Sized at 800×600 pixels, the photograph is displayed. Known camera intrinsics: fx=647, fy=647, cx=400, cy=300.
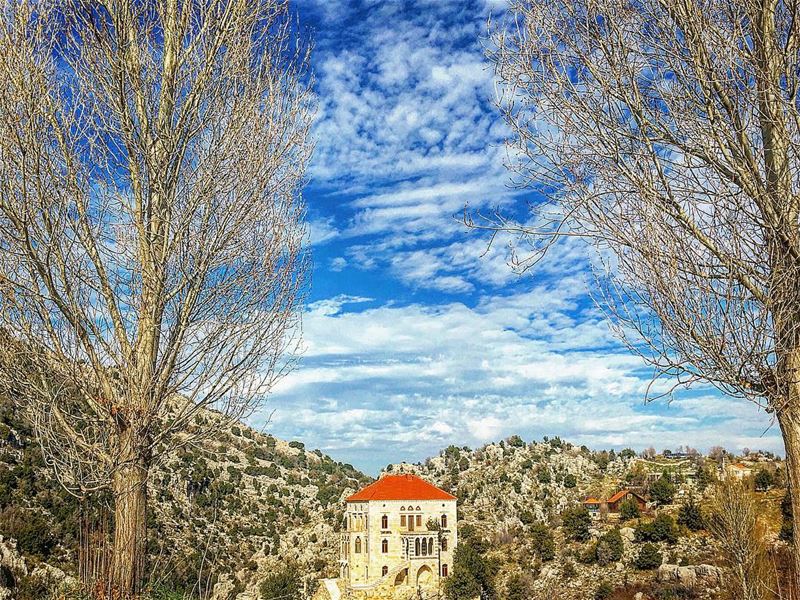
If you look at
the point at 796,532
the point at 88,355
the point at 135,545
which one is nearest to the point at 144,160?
the point at 88,355

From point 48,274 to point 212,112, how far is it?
2.13 metres

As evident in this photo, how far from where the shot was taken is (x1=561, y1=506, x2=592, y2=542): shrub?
1419 inches

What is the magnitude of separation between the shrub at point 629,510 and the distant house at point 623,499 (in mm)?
1015

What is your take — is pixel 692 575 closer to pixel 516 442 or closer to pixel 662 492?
pixel 662 492

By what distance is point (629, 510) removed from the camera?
37.8 metres

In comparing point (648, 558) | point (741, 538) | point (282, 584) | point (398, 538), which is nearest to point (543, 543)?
point (648, 558)

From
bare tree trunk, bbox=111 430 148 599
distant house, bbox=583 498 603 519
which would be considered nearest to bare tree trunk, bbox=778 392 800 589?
bare tree trunk, bbox=111 430 148 599

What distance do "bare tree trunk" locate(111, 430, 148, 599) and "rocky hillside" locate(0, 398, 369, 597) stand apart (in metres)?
0.20

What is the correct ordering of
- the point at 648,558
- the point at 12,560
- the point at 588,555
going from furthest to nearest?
the point at 588,555, the point at 648,558, the point at 12,560

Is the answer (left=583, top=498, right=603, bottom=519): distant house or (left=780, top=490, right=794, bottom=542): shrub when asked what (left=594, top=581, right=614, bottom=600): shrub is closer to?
(left=780, top=490, right=794, bottom=542): shrub

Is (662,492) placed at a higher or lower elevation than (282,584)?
higher

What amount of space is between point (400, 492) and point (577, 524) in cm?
1297

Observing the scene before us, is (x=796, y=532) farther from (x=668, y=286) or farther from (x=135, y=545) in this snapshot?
(x=135, y=545)

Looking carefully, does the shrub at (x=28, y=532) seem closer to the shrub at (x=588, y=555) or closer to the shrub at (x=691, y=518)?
the shrub at (x=588, y=555)
